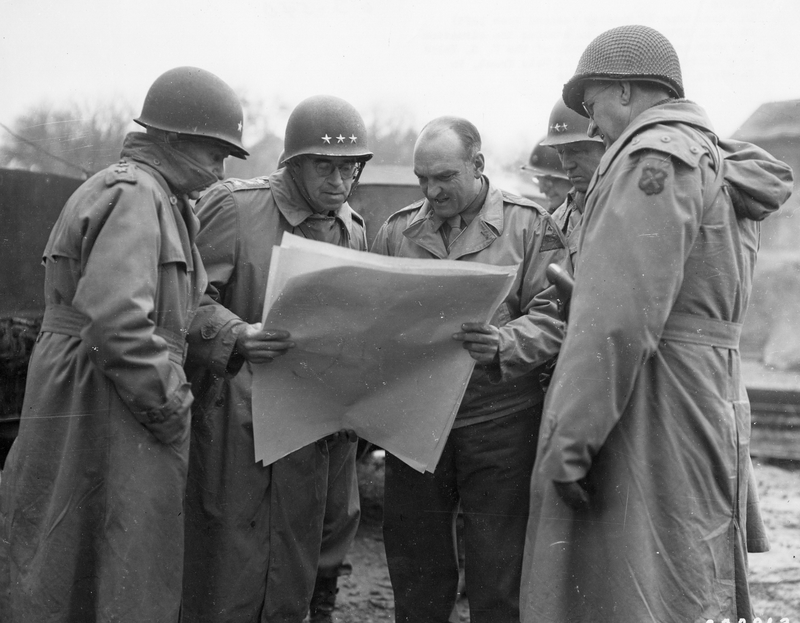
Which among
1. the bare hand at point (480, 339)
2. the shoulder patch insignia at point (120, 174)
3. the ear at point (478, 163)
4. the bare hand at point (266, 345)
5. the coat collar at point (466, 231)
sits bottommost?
the bare hand at point (266, 345)

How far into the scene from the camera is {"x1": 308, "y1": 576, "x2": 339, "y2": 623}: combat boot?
4.06m

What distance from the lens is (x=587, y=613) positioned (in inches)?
87.1

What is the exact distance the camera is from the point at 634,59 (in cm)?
229

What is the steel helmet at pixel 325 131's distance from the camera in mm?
3102

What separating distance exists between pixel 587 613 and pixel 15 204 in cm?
386

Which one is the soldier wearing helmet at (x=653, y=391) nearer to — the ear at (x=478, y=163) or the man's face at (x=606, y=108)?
the man's face at (x=606, y=108)

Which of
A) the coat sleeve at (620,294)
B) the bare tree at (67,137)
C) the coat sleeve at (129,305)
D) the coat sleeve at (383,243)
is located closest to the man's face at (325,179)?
the coat sleeve at (383,243)

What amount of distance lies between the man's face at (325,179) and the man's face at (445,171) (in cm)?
29

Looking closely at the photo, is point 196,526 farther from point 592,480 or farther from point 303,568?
point 592,480

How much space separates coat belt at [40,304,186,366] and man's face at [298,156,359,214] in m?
0.86

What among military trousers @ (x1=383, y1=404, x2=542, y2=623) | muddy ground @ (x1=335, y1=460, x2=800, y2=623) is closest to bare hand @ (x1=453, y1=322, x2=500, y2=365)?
military trousers @ (x1=383, y1=404, x2=542, y2=623)

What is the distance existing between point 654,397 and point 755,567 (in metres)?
3.20

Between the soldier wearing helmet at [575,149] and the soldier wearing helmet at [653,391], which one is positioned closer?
the soldier wearing helmet at [653,391]

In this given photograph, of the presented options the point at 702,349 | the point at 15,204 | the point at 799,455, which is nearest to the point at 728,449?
the point at 702,349
